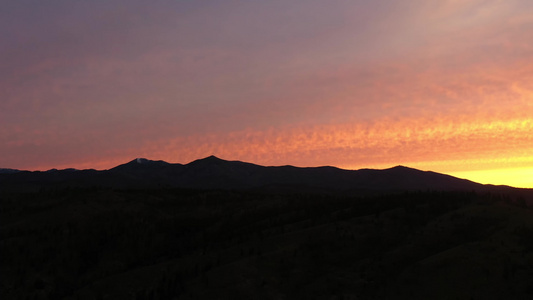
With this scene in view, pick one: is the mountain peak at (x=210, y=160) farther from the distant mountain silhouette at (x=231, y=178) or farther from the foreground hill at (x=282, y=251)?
the foreground hill at (x=282, y=251)

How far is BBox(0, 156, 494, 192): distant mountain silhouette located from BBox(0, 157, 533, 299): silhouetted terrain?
180ft

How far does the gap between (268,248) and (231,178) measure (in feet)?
281

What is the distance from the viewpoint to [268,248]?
67.3ft

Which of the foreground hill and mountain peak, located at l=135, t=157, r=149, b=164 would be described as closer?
the foreground hill

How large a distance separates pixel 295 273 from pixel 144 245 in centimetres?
1305

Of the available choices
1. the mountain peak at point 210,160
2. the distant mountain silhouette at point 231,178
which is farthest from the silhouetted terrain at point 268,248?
the mountain peak at point 210,160

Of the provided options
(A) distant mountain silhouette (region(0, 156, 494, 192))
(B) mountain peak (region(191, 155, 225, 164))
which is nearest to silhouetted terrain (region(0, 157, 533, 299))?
(A) distant mountain silhouette (region(0, 156, 494, 192))

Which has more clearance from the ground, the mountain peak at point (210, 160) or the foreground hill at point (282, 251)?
the mountain peak at point (210, 160)

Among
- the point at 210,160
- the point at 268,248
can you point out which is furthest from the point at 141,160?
the point at 268,248

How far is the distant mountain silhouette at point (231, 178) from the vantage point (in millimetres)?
92438

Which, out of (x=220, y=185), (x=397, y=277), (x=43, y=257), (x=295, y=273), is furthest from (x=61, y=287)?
(x=220, y=185)

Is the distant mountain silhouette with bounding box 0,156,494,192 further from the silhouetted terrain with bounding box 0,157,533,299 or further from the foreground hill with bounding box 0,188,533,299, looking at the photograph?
the foreground hill with bounding box 0,188,533,299

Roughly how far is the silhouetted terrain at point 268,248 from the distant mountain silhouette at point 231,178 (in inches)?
2159

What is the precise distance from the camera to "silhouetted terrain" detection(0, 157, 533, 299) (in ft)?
51.2
